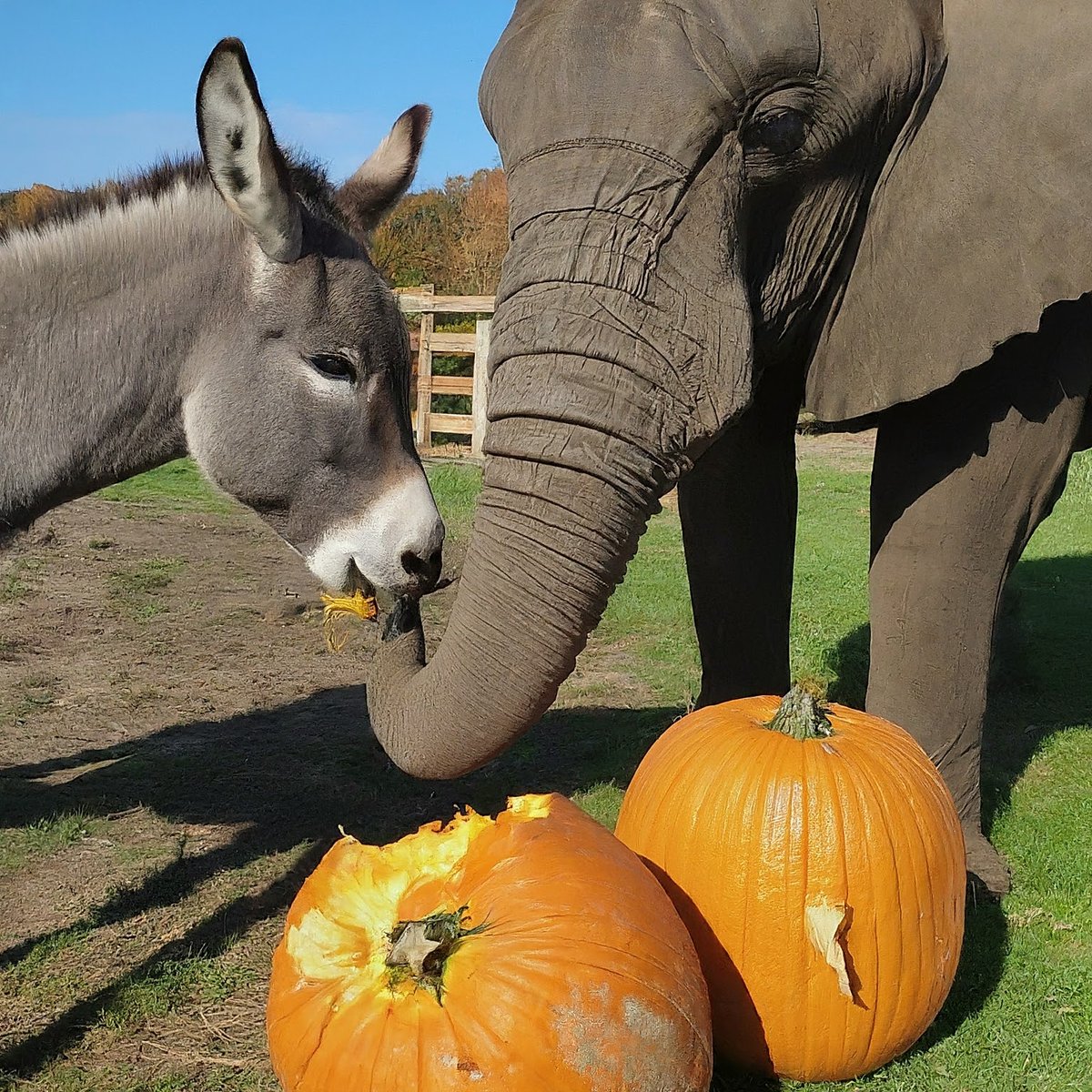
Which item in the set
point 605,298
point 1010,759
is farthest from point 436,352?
point 605,298

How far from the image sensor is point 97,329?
401cm

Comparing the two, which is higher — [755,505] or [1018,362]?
[1018,362]

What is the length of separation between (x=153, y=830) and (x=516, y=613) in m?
2.80

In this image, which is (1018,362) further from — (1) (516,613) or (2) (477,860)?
(2) (477,860)

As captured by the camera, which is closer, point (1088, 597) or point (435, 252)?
point (1088, 597)

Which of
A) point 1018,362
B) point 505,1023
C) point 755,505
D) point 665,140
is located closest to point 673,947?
point 505,1023

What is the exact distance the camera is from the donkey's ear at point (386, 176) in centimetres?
458

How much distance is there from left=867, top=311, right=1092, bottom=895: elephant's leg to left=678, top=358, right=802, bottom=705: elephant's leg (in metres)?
0.88

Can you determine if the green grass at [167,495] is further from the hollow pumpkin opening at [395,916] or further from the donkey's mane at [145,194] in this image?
the hollow pumpkin opening at [395,916]

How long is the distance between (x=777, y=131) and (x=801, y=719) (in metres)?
1.74

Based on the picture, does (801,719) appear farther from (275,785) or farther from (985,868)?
(275,785)

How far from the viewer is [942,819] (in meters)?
3.45

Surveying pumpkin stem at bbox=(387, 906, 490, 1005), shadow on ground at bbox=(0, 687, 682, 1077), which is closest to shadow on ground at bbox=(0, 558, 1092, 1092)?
shadow on ground at bbox=(0, 687, 682, 1077)

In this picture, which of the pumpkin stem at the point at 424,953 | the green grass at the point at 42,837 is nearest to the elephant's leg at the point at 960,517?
the pumpkin stem at the point at 424,953
